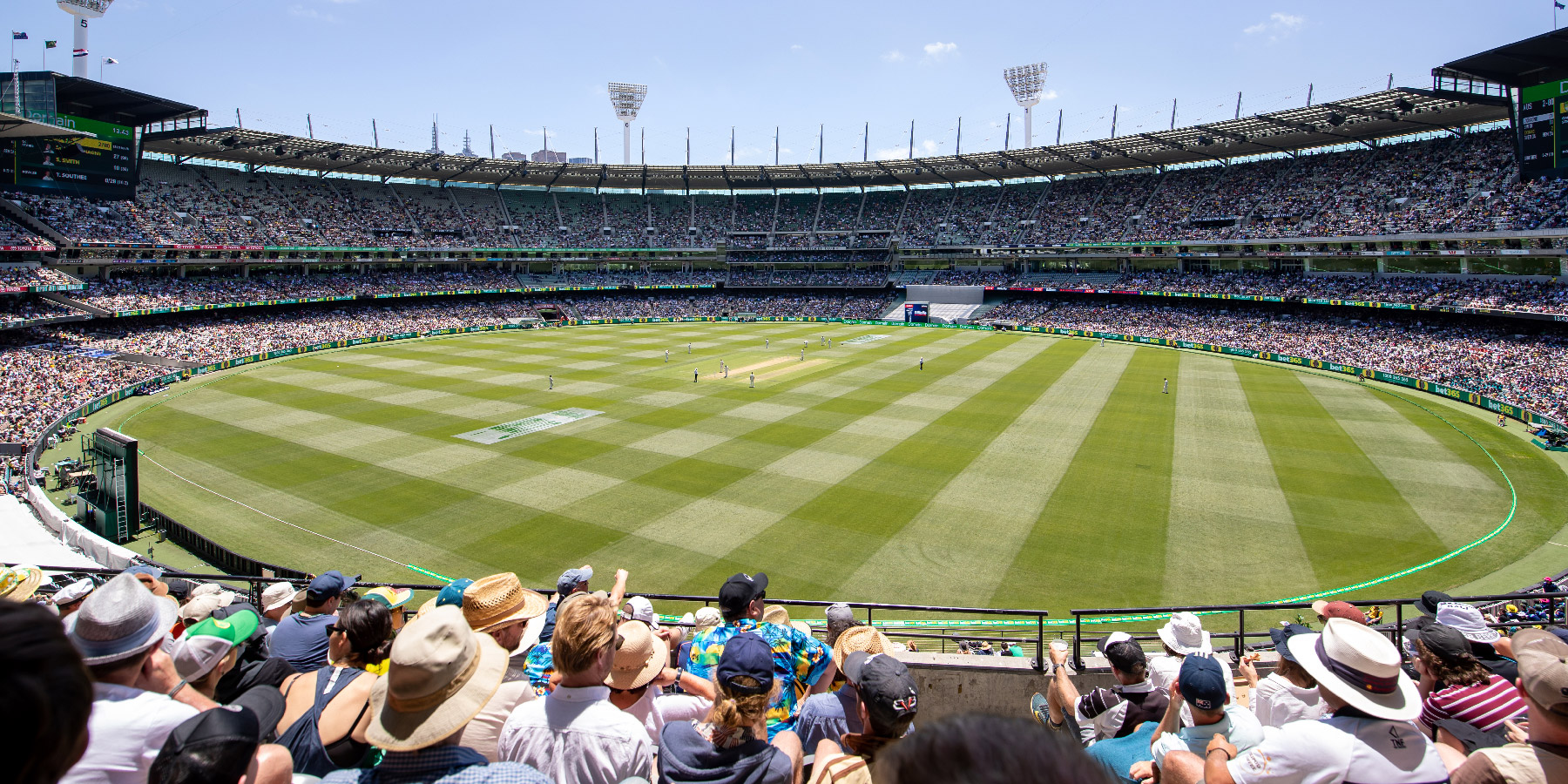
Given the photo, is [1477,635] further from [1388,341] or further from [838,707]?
[1388,341]

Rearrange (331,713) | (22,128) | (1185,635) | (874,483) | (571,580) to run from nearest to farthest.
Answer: (331,713) < (1185,635) < (571,580) < (874,483) < (22,128)

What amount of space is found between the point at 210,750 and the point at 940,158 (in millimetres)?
84263

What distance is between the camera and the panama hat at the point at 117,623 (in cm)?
357

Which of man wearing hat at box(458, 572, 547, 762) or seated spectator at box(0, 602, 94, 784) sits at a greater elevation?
seated spectator at box(0, 602, 94, 784)

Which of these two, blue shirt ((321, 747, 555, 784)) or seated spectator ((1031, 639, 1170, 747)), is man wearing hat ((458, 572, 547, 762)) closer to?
blue shirt ((321, 747, 555, 784))

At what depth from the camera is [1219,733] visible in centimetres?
476

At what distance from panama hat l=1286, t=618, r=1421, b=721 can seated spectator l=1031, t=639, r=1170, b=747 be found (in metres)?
1.39

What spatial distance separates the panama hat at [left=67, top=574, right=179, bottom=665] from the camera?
141 inches

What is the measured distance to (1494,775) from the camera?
3604 millimetres

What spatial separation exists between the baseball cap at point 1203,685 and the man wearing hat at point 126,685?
18.4ft

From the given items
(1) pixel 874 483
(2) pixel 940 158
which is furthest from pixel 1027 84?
(1) pixel 874 483

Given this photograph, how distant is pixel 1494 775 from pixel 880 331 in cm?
6861

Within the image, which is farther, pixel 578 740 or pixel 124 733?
pixel 578 740

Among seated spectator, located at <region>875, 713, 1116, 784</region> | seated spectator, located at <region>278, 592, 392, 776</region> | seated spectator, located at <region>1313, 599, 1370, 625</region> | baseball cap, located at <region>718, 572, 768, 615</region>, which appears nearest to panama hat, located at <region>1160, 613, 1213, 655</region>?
seated spectator, located at <region>1313, 599, 1370, 625</region>
